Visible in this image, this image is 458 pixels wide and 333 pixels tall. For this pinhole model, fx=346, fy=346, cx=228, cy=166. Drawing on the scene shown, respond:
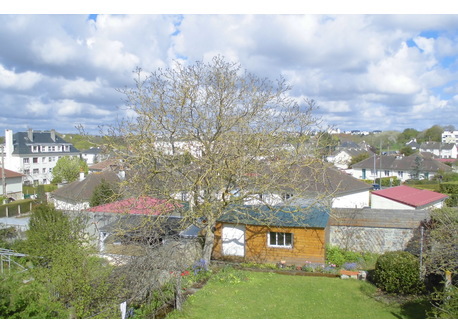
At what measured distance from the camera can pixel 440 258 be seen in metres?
10.2

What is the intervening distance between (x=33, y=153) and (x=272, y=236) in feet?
145

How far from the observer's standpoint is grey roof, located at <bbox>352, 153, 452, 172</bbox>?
46.3 metres

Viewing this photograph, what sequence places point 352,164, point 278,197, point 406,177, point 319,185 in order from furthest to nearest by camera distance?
point 352,164 < point 406,177 < point 319,185 < point 278,197

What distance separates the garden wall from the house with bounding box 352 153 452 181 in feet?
103

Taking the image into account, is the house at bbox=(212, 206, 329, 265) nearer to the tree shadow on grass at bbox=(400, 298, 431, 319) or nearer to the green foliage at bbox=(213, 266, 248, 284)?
the green foliage at bbox=(213, 266, 248, 284)

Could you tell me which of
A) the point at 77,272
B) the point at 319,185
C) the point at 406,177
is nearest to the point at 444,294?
the point at 77,272

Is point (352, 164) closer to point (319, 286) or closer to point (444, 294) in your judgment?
point (319, 286)

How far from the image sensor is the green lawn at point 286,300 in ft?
32.9

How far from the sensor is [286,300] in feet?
36.8

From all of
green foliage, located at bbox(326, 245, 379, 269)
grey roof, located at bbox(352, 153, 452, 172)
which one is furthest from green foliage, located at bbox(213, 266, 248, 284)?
grey roof, located at bbox(352, 153, 452, 172)

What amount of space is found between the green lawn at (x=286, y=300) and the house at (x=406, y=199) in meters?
10.3

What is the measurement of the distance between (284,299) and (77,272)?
6434 mm

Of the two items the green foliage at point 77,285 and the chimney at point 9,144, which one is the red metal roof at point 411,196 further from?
the chimney at point 9,144

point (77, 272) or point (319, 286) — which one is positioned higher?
point (77, 272)
